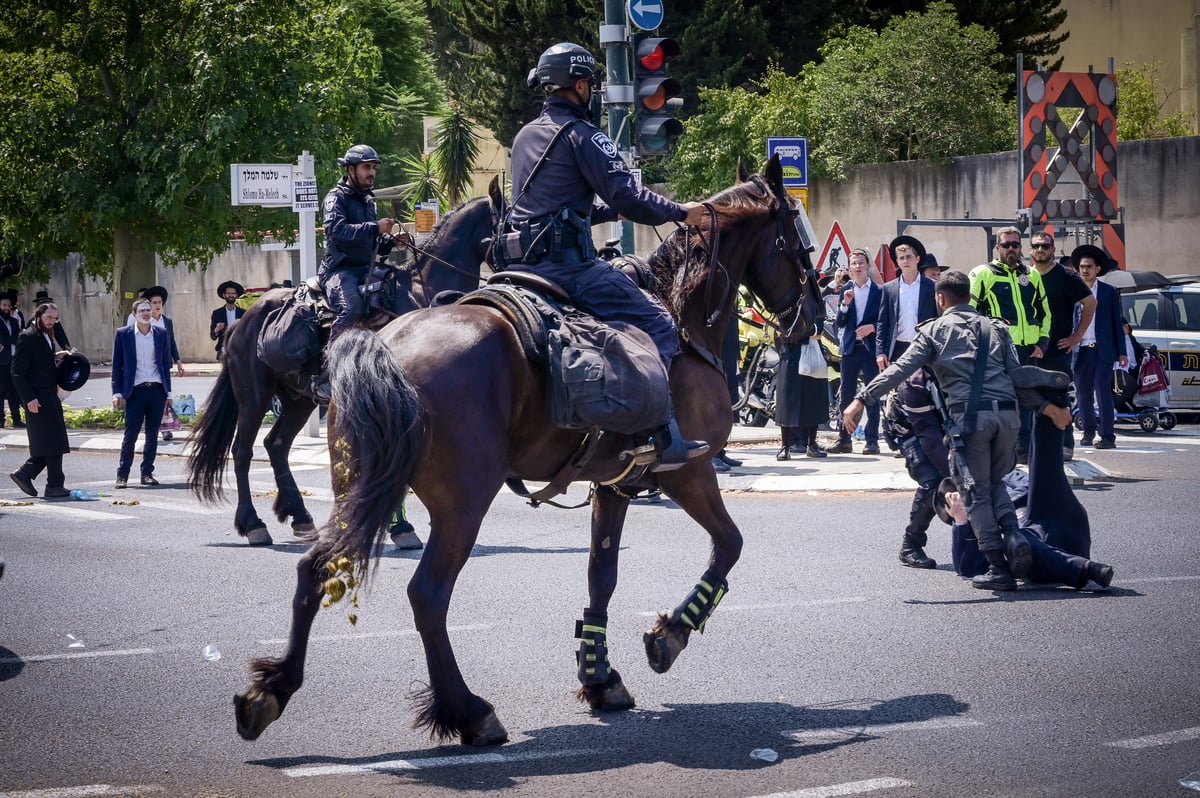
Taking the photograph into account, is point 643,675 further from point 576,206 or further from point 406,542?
point 406,542

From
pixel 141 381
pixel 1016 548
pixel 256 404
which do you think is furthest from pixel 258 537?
pixel 1016 548

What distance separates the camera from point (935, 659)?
717cm

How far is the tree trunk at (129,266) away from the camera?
85.5 ft

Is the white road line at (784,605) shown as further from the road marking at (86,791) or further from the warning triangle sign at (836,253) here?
the warning triangle sign at (836,253)

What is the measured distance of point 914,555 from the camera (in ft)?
32.5

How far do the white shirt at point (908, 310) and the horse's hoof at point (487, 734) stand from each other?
9.86 metres

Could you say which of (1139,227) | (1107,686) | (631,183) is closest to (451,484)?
(631,183)

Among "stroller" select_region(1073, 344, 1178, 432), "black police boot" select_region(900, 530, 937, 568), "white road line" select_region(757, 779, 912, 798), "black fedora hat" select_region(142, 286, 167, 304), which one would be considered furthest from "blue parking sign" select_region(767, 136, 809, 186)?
"white road line" select_region(757, 779, 912, 798)

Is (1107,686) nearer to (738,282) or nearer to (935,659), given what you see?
(935,659)

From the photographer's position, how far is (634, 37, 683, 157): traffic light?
14.6 metres

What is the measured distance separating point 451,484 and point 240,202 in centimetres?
1423

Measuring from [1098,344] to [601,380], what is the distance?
11345 mm

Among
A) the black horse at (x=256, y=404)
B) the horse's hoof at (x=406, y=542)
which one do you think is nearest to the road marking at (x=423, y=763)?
the horse's hoof at (x=406, y=542)

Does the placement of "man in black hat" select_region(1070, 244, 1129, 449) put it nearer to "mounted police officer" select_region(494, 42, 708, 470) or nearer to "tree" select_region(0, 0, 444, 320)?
"mounted police officer" select_region(494, 42, 708, 470)
